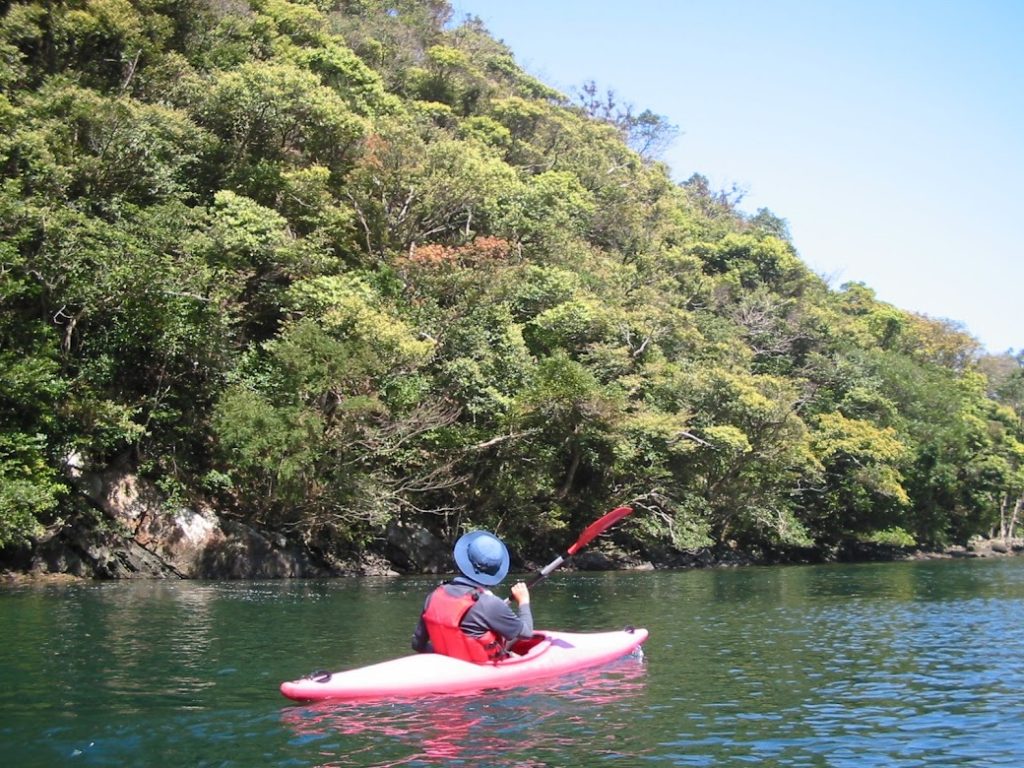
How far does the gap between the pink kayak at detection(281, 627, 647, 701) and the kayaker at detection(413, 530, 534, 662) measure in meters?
0.16

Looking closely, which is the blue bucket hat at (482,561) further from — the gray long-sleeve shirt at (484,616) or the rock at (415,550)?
the rock at (415,550)

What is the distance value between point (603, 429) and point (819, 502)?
45.7 feet

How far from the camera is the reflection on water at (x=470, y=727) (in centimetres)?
646

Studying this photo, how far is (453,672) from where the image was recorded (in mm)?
8562

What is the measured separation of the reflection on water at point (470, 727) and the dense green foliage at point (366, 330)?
1231 cm

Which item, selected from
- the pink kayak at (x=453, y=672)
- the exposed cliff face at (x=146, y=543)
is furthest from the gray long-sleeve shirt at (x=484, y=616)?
the exposed cliff face at (x=146, y=543)

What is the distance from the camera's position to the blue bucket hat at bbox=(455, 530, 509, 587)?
8805 mm

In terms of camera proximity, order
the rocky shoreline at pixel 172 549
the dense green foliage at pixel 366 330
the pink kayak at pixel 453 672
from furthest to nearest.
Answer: the dense green foliage at pixel 366 330 < the rocky shoreline at pixel 172 549 < the pink kayak at pixel 453 672

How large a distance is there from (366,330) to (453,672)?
15.3 meters

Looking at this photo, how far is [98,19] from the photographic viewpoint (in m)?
28.3

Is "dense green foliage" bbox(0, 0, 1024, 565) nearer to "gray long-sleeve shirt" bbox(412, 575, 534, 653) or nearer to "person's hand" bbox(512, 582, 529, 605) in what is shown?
"person's hand" bbox(512, 582, 529, 605)

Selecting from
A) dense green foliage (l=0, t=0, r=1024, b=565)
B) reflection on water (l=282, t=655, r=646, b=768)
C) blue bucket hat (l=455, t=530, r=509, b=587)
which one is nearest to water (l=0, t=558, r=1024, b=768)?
reflection on water (l=282, t=655, r=646, b=768)

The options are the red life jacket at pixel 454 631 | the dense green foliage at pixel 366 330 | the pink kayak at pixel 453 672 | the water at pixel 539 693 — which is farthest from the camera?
the dense green foliage at pixel 366 330

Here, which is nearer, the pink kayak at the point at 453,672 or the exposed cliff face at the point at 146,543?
the pink kayak at the point at 453,672
